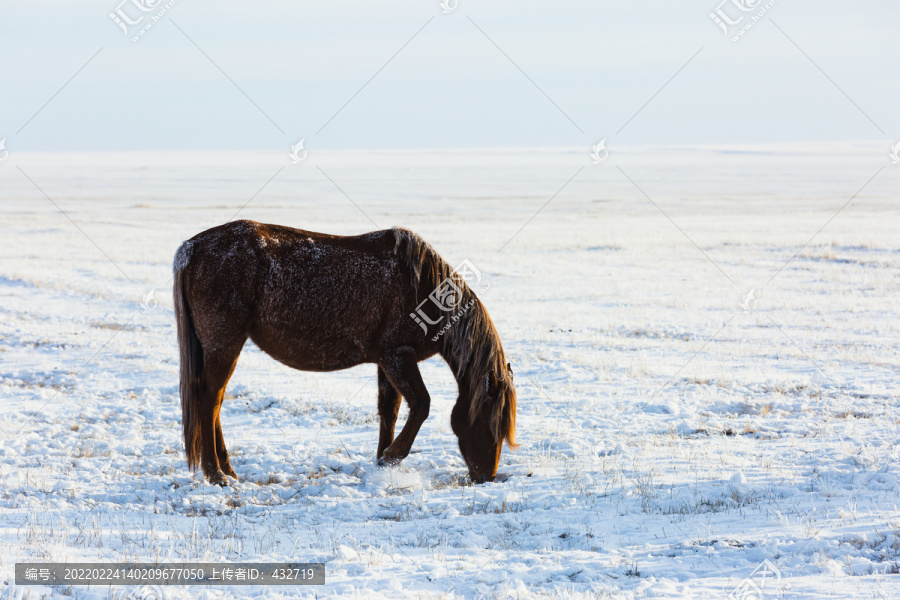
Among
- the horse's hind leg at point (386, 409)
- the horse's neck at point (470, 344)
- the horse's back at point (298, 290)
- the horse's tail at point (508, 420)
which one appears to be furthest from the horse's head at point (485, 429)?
the horse's back at point (298, 290)

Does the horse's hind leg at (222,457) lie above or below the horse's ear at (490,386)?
below

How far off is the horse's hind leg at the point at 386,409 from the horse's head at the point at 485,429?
852mm

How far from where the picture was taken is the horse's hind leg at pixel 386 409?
23.1 feet

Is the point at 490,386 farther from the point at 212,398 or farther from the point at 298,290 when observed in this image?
the point at 212,398

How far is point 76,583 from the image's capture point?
3994 mm

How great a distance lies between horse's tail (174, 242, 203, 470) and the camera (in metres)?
6.35

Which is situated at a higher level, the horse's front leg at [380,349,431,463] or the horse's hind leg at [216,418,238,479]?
the horse's front leg at [380,349,431,463]

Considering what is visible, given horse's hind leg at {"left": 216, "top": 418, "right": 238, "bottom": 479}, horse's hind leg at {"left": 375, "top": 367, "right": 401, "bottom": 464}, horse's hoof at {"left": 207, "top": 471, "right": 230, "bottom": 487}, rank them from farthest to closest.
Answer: horse's hind leg at {"left": 375, "top": 367, "right": 401, "bottom": 464}
horse's hind leg at {"left": 216, "top": 418, "right": 238, "bottom": 479}
horse's hoof at {"left": 207, "top": 471, "right": 230, "bottom": 487}

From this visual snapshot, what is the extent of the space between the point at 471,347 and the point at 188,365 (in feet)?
8.53

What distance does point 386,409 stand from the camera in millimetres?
7078

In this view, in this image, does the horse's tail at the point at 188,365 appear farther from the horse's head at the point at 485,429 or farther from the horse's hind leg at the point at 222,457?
the horse's head at the point at 485,429

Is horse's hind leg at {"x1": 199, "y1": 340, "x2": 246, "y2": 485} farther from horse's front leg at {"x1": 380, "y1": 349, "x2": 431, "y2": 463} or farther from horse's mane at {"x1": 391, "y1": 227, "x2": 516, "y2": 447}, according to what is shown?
horse's mane at {"x1": 391, "y1": 227, "x2": 516, "y2": 447}

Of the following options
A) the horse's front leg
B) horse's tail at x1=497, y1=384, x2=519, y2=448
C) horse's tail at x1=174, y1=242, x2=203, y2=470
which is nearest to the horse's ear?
horse's tail at x1=497, y1=384, x2=519, y2=448

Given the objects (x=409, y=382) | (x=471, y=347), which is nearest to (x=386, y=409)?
(x=409, y=382)
